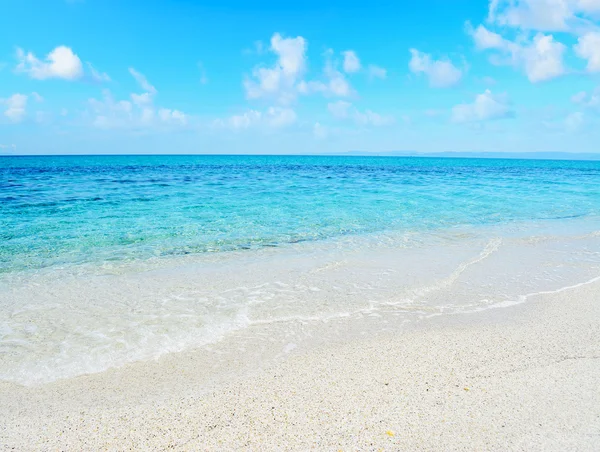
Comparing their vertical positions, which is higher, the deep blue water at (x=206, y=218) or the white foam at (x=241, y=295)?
the deep blue water at (x=206, y=218)

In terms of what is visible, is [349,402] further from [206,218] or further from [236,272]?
[206,218]

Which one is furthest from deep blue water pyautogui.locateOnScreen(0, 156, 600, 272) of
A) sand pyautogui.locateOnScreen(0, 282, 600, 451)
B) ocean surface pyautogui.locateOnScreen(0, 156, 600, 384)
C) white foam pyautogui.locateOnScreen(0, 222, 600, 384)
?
sand pyautogui.locateOnScreen(0, 282, 600, 451)

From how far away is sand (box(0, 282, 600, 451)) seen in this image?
3.21 meters

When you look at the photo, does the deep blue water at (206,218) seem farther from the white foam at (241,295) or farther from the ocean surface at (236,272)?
the white foam at (241,295)

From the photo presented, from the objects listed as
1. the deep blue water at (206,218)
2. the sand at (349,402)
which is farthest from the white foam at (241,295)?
the deep blue water at (206,218)

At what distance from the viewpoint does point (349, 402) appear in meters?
3.68

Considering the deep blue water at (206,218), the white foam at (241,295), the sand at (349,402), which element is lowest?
the sand at (349,402)

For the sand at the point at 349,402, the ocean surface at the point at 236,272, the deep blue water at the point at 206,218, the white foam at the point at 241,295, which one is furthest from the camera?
the deep blue water at the point at 206,218

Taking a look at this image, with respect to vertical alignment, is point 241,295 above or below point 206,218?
below

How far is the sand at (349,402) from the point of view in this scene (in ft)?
10.5

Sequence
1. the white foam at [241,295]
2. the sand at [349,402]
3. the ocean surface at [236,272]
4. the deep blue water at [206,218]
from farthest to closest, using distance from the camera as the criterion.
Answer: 1. the deep blue water at [206,218]
2. the ocean surface at [236,272]
3. the white foam at [241,295]
4. the sand at [349,402]

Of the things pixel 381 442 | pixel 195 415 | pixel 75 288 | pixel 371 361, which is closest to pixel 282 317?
pixel 371 361

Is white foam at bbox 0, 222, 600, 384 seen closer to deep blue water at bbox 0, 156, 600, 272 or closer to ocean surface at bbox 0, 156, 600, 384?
ocean surface at bbox 0, 156, 600, 384

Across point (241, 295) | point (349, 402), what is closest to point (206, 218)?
point (241, 295)
